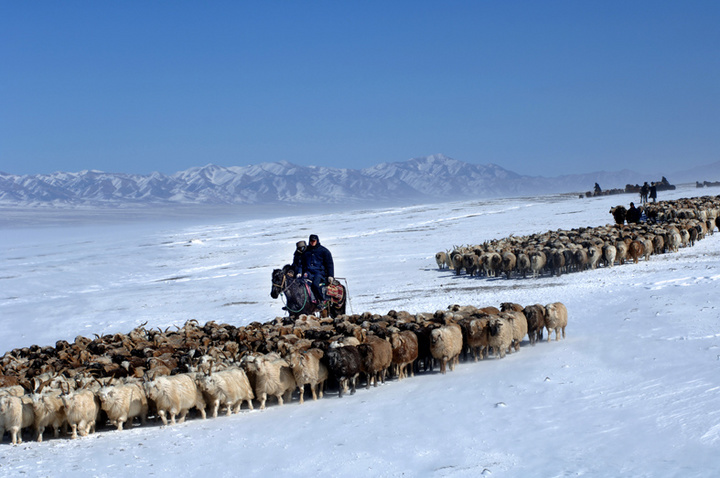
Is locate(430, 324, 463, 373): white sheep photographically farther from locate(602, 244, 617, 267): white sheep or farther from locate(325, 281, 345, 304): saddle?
locate(602, 244, 617, 267): white sheep

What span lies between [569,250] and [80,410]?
1393 centimetres

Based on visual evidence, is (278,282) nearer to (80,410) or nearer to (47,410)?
(80,410)

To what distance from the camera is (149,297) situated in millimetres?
21328

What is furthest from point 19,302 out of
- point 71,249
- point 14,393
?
point 71,249

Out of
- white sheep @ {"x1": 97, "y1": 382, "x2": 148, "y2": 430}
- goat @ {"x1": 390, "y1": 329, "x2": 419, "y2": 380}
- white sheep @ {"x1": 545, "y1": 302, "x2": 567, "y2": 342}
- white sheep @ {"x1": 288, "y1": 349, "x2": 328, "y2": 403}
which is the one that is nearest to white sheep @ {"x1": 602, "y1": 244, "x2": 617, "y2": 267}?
white sheep @ {"x1": 545, "y1": 302, "x2": 567, "y2": 342}

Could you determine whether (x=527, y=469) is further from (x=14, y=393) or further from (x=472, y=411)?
(x=14, y=393)

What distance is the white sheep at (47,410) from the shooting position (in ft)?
26.9

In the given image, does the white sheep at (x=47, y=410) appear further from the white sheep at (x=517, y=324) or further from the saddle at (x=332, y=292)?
the white sheep at (x=517, y=324)

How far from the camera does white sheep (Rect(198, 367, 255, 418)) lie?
8891mm

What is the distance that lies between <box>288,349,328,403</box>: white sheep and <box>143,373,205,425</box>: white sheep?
1211 millimetres

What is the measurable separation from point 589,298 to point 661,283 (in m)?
1.69

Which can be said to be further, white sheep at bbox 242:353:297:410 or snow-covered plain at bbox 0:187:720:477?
white sheep at bbox 242:353:297:410

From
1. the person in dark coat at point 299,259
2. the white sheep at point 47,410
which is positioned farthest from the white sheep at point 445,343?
the white sheep at point 47,410

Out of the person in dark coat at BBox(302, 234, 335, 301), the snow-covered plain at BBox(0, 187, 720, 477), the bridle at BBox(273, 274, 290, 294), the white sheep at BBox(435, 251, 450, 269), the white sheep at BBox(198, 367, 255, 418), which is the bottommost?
the snow-covered plain at BBox(0, 187, 720, 477)
